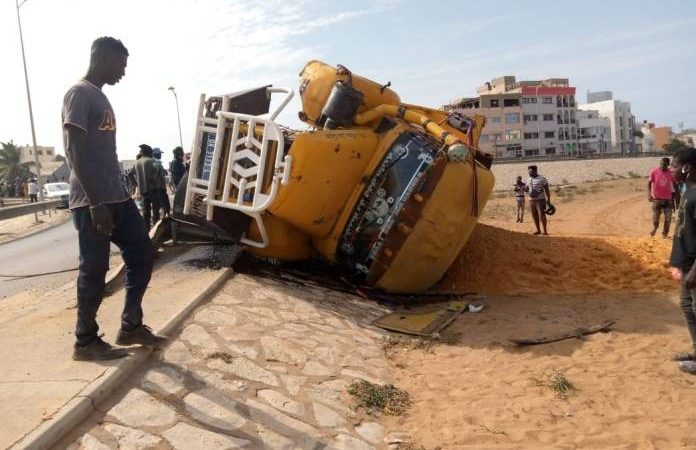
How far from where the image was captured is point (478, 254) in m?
7.97

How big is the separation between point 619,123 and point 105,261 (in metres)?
102

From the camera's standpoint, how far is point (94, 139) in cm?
346

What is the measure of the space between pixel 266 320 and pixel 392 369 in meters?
1.23

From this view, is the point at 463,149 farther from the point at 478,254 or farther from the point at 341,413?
the point at 341,413

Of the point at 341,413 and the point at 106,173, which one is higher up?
the point at 106,173

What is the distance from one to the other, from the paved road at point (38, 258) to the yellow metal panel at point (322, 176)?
14.1 ft

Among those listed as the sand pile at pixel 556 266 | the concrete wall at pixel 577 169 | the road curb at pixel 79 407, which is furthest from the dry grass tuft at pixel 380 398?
the concrete wall at pixel 577 169

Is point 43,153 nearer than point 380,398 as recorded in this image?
No

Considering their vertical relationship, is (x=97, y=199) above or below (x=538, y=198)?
above

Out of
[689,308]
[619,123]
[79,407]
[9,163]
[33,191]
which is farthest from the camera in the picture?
[619,123]

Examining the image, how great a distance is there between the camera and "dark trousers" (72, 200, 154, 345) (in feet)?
11.4

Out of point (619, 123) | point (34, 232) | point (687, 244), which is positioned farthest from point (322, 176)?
point (619, 123)

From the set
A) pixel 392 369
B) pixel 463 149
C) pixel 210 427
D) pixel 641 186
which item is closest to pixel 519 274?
pixel 463 149

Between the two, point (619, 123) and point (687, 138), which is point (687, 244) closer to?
point (619, 123)
